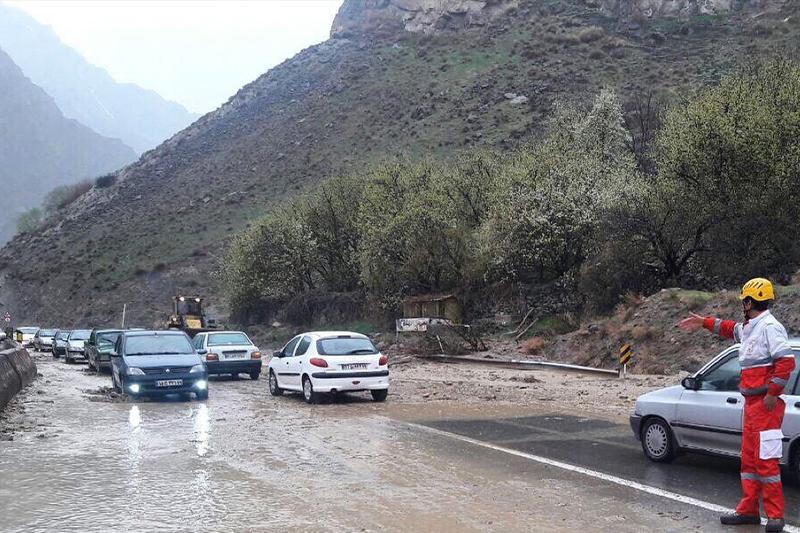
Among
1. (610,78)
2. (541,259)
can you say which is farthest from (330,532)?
(610,78)

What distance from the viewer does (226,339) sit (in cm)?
2370

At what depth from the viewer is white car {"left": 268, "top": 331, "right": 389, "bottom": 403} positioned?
15.8 meters

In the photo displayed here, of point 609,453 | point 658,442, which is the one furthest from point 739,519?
point 609,453

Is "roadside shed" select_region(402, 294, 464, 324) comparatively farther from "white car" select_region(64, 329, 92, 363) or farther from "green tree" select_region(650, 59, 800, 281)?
"white car" select_region(64, 329, 92, 363)

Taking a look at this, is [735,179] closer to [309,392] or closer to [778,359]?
[309,392]

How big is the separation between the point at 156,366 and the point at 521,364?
11621mm

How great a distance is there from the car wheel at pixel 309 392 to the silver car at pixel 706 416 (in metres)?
8.11

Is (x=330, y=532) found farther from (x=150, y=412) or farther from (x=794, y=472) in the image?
(x=150, y=412)

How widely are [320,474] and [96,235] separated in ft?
248

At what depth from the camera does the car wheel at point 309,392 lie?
52.4 ft

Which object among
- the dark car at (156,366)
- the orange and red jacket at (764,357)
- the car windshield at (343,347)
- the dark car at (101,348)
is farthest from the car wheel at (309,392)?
the dark car at (101,348)

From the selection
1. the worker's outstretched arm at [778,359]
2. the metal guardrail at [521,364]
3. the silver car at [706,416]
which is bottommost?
the metal guardrail at [521,364]

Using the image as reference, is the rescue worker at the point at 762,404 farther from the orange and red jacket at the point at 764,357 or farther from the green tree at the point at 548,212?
the green tree at the point at 548,212

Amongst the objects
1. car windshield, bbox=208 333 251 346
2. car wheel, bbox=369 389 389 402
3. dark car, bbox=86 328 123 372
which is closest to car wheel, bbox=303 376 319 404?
car wheel, bbox=369 389 389 402
